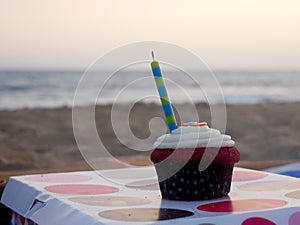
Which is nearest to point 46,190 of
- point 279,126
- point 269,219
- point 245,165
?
point 269,219

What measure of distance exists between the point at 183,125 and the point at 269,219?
414mm

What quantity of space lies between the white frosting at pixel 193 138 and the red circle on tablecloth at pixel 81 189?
26 centimetres

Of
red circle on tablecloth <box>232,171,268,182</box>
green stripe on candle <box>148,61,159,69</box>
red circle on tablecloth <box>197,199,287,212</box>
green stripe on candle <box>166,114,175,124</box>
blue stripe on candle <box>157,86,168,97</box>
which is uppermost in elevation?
green stripe on candle <box>148,61,159,69</box>

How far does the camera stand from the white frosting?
1908mm

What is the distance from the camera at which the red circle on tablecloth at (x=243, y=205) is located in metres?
1.74

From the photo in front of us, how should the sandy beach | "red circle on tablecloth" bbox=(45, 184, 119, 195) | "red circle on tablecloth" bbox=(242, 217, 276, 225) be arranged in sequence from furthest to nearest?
the sandy beach < "red circle on tablecloth" bbox=(45, 184, 119, 195) < "red circle on tablecloth" bbox=(242, 217, 276, 225)

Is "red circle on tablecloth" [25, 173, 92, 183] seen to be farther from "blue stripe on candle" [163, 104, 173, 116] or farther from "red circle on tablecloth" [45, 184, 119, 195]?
"blue stripe on candle" [163, 104, 173, 116]

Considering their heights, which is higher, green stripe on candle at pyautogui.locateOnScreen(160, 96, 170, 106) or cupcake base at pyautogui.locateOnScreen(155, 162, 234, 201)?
green stripe on candle at pyautogui.locateOnScreen(160, 96, 170, 106)

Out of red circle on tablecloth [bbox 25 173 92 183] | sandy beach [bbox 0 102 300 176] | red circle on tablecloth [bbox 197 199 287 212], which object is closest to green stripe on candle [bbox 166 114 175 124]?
red circle on tablecloth [bbox 197 199 287 212]

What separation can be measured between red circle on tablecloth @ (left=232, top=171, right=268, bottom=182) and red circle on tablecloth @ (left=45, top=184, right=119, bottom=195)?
44 centimetres

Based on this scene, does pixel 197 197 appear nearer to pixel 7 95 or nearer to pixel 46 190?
pixel 46 190

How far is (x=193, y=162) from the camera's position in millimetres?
1905

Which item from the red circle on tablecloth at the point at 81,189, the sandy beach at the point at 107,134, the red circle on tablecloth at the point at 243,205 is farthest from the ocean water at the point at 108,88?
the red circle on tablecloth at the point at 243,205

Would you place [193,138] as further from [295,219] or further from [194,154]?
[295,219]
